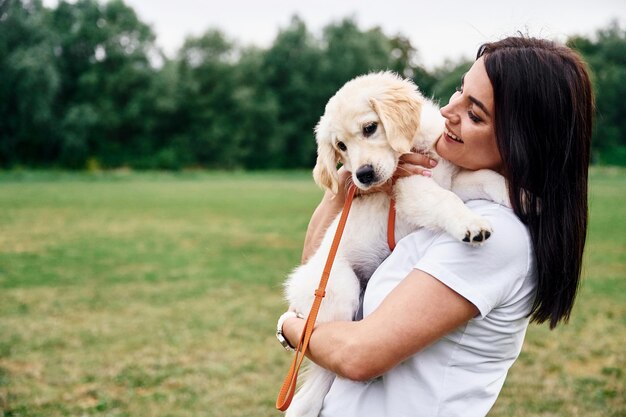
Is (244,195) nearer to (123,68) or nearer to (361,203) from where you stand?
(361,203)

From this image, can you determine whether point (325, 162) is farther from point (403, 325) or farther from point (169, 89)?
point (169, 89)

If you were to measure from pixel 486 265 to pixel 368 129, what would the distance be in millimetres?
1457

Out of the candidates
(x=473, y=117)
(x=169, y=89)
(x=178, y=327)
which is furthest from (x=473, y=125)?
(x=169, y=89)

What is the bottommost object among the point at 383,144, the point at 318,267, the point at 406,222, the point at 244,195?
the point at 244,195

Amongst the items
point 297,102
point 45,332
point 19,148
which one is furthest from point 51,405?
point 297,102

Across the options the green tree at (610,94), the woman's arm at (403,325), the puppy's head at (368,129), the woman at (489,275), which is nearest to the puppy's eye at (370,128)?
the puppy's head at (368,129)

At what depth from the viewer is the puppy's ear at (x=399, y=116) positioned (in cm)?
295

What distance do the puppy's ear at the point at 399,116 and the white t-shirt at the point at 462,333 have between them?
3.24ft

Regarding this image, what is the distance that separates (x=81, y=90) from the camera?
170 ft

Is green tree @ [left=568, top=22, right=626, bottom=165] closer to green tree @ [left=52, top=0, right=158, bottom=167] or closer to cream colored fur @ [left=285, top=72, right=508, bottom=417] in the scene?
green tree @ [left=52, top=0, right=158, bottom=167]

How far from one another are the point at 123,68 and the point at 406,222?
5427cm

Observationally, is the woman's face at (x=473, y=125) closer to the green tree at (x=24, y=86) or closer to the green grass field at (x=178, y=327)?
the green grass field at (x=178, y=327)

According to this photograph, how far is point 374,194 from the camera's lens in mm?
2846

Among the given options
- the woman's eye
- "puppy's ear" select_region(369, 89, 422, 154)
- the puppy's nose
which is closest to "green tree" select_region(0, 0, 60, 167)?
"puppy's ear" select_region(369, 89, 422, 154)
